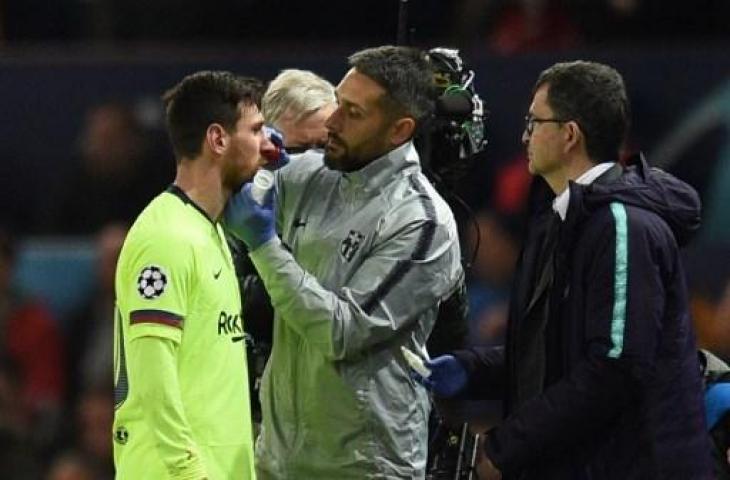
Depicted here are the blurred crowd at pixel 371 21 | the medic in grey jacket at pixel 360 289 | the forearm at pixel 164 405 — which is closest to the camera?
the forearm at pixel 164 405

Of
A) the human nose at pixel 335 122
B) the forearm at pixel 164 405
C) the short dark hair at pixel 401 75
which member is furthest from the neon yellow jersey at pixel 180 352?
the short dark hair at pixel 401 75

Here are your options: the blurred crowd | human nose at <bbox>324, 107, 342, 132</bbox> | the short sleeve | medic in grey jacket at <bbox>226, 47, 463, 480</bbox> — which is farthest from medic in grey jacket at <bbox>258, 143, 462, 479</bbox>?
the blurred crowd

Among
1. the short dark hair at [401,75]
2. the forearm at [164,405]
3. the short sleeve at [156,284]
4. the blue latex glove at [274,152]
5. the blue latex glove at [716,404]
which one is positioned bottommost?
the blue latex glove at [716,404]

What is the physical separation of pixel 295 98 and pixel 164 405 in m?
1.23

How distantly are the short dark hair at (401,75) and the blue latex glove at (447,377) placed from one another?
520 mm

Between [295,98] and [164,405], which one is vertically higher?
[295,98]

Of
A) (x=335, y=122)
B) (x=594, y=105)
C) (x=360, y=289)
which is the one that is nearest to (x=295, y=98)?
(x=335, y=122)

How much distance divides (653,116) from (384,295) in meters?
2.70

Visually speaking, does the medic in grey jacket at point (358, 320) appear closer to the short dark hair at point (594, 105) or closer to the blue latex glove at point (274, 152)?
the blue latex glove at point (274, 152)

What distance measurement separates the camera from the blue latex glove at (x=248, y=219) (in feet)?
13.0

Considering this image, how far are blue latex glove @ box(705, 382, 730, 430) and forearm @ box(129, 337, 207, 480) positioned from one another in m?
1.13

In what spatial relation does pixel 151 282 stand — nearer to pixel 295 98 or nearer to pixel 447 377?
pixel 447 377

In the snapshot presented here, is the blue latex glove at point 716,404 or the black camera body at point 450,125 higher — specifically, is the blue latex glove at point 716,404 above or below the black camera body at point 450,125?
below

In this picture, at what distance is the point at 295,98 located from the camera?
4.71 m
